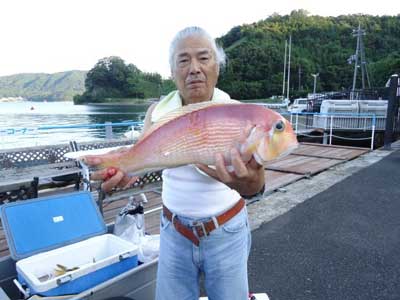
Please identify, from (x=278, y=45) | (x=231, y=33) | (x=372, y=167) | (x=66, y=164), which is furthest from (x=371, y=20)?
(x=66, y=164)

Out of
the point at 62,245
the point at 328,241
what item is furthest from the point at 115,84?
the point at 62,245

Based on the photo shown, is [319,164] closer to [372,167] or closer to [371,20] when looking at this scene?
[372,167]

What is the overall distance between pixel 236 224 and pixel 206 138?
0.57 meters

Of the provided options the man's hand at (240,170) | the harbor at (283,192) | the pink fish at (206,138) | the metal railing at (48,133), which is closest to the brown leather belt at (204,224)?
the man's hand at (240,170)

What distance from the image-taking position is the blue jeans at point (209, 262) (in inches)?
59.8

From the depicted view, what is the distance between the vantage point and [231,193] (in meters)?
1.56

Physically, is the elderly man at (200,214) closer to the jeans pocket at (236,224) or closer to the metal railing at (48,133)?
the jeans pocket at (236,224)

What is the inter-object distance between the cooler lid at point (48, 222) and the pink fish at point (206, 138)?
58.2 inches

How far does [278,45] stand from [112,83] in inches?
2106

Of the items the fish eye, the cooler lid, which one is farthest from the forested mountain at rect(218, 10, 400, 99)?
the fish eye

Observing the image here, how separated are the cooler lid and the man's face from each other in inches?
66.1

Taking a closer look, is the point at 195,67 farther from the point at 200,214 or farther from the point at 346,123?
the point at 346,123

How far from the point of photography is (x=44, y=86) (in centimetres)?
15888

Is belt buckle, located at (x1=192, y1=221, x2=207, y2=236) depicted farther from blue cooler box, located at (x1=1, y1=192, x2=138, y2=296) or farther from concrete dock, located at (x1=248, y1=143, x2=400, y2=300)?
concrete dock, located at (x1=248, y1=143, x2=400, y2=300)
